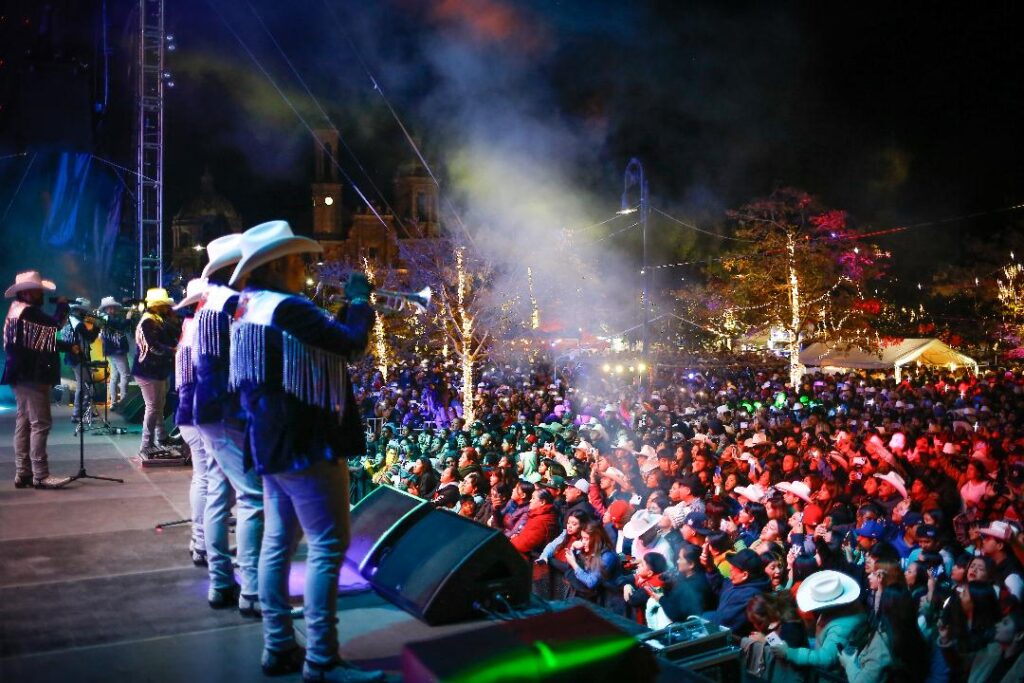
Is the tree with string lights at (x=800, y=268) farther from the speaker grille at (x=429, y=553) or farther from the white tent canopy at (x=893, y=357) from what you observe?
the speaker grille at (x=429, y=553)

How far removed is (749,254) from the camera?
72.6 feet

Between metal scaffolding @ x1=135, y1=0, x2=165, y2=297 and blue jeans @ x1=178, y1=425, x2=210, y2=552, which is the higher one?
metal scaffolding @ x1=135, y1=0, x2=165, y2=297

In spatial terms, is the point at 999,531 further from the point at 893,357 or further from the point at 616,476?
the point at 893,357

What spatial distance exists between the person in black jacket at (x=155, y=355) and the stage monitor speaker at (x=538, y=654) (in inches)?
142

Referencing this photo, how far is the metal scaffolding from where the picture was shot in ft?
41.2

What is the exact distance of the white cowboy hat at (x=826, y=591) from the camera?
163 inches

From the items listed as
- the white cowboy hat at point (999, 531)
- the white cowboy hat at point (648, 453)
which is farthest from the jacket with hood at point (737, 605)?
the white cowboy hat at point (648, 453)

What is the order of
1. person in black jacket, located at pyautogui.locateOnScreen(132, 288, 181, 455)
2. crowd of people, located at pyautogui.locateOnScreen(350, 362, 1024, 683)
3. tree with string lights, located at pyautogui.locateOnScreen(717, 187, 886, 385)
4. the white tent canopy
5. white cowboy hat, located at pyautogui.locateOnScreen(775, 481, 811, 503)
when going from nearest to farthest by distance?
crowd of people, located at pyautogui.locateOnScreen(350, 362, 1024, 683), person in black jacket, located at pyautogui.locateOnScreen(132, 288, 181, 455), white cowboy hat, located at pyautogui.locateOnScreen(775, 481, 811, 503), tree with string lights, located at pyautogui.locateOnScreen(717, 187, 886, 385), the white tent canopy

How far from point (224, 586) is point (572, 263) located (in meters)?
19.0

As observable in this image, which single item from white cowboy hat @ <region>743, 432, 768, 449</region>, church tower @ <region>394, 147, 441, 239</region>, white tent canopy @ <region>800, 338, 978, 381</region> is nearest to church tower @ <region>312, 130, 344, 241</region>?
church tower @ <region>394, 147, 441, 239</region>

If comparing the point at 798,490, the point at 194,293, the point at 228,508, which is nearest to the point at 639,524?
the point at 798,490

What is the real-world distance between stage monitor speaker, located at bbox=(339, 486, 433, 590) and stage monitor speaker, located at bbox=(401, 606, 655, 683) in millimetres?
1028

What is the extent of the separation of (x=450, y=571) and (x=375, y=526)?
27.6 inches

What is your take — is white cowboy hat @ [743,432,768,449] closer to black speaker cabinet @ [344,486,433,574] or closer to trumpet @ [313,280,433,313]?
black speaker cabinet @ [344,486,433,574]
